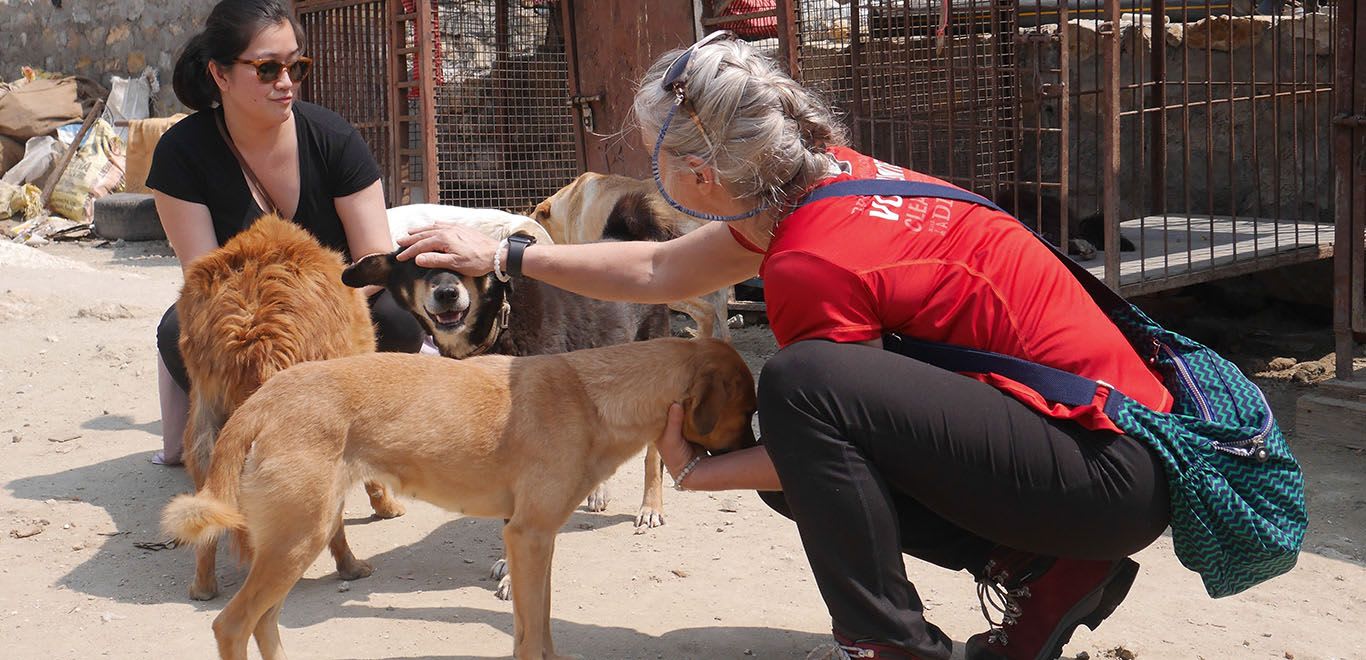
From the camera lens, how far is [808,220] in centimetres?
240

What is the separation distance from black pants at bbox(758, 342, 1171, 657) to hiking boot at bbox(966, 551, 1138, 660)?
17cm

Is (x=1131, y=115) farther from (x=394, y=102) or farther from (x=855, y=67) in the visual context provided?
(x=394, y=102)

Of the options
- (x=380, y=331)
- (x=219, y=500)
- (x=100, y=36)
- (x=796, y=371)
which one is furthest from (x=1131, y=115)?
(x=100, y=36)

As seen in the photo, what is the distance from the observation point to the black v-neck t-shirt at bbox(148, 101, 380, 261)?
4066 mm

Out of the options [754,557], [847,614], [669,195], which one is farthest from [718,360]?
[754,557]

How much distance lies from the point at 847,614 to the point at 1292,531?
0.94m

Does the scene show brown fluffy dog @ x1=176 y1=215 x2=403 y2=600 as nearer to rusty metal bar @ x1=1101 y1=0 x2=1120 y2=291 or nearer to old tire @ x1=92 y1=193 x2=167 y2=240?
rusty metal bar @ x1=1101 y1=0 x2=1120 y2=291

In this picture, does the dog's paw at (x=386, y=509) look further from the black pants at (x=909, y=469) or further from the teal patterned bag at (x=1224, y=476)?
the teal patterned bag at (x=1224, y=476)

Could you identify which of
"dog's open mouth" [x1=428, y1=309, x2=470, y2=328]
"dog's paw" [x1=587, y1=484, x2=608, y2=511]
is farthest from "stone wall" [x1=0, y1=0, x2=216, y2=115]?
"dog's paw" [x1=587, y1=484, x2=608, y2=511]

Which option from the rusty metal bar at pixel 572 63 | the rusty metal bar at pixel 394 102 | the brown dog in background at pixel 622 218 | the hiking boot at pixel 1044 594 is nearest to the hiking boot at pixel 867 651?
the hiking boot at pixel 1044 594

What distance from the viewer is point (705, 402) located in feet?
9.36

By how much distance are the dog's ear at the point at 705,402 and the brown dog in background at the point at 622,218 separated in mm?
2350

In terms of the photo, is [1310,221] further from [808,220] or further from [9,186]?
[9,186]

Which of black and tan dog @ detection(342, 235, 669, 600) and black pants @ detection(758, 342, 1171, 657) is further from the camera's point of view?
black and tan dog @ detection(342, 235, 669, 600)
